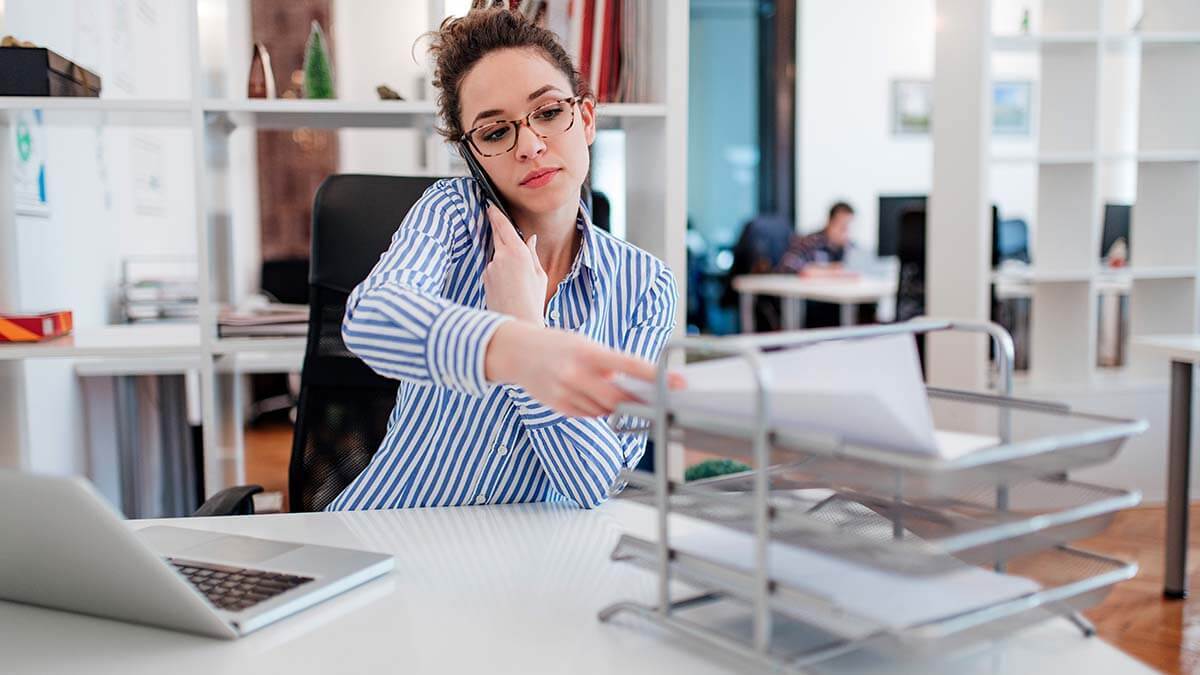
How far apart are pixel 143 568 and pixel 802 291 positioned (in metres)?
5.45

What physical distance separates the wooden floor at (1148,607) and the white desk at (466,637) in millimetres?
1102

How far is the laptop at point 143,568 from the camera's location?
70 cm

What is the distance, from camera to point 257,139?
6.13 meters

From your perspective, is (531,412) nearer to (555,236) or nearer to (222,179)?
(555,236)

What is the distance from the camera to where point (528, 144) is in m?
1.29

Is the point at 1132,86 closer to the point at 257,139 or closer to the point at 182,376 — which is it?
Result: the point at 257,139

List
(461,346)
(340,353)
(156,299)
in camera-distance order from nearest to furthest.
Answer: (461,346), (340,353), (156,299)

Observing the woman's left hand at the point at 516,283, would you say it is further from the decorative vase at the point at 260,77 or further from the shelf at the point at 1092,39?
the shelf at the point at 1092,39

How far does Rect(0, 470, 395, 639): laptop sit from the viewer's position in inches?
27.5

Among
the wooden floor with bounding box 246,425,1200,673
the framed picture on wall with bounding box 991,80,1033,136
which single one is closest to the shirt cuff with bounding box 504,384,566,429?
the wooden floor with bounding box 246,425,1200,673

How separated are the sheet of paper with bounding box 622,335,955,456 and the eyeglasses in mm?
Answer: 695

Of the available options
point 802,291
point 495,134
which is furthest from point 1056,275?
point 495,134

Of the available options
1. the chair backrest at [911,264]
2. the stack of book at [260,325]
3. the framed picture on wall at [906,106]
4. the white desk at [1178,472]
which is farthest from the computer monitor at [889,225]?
the stack of book at [260,325]

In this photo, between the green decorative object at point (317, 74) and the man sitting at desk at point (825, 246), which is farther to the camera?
the man sitting at desk at point (825, 246)
